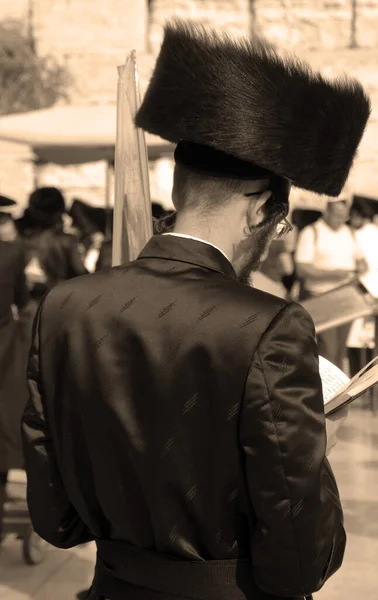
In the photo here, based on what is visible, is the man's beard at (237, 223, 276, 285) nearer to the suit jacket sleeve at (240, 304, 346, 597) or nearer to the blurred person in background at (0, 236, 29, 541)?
the suit jacket sleeve at (240, 304, 346, 597)

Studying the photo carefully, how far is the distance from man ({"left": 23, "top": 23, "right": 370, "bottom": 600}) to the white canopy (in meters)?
7.43

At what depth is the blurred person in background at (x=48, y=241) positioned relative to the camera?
24.8 feet

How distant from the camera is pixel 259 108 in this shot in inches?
88.0

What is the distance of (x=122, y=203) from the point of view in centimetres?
308

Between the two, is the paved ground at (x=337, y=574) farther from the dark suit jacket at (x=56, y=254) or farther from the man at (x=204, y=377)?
the man at (x=204, y=377)

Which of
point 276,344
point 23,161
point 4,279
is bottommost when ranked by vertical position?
point 23,161

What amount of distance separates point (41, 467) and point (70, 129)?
8099 millimetres

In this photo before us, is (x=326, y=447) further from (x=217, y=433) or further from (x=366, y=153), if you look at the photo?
(x=366, y=153)

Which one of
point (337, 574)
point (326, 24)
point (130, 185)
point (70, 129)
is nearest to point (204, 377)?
point (130, 185)

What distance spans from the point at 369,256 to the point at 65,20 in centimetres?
784

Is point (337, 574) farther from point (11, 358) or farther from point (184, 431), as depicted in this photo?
point (184, 431)

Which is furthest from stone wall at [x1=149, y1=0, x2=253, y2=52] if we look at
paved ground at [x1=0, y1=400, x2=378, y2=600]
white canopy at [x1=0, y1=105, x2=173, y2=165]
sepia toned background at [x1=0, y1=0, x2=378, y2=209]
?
paved ground at [x1=0, y1=400, x2=378, y2=600]

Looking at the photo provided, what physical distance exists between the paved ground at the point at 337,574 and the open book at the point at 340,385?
3103 millimetres

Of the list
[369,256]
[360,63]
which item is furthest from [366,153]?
[369,256]
